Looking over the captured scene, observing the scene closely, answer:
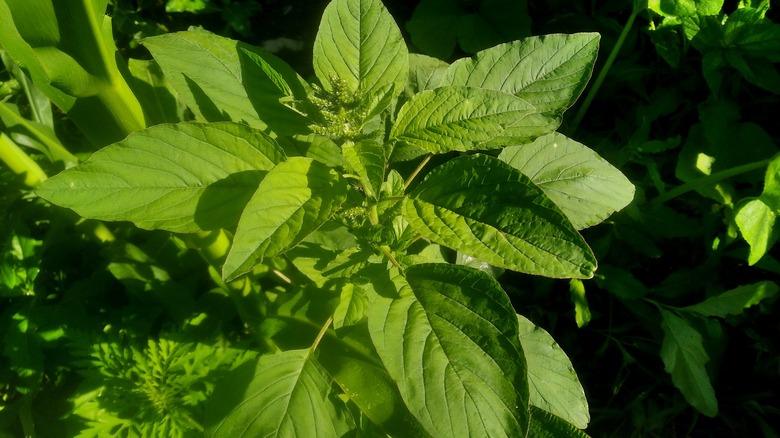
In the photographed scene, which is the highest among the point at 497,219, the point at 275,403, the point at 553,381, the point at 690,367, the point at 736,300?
the point at 497,219

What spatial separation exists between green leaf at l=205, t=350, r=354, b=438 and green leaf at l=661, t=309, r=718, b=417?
103 cm

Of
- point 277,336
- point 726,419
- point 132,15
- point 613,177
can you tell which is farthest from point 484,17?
point 726,419

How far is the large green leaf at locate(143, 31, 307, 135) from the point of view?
1.08m

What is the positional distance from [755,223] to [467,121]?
0.90m

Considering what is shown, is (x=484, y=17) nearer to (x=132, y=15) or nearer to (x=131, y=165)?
(x=132, y=15)

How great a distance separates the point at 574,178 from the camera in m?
1.21

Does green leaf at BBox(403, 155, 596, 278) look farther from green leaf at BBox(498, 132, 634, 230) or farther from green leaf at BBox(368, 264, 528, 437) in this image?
green leaf at BBox(498, 132, 634, 230)

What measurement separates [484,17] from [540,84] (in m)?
1.10

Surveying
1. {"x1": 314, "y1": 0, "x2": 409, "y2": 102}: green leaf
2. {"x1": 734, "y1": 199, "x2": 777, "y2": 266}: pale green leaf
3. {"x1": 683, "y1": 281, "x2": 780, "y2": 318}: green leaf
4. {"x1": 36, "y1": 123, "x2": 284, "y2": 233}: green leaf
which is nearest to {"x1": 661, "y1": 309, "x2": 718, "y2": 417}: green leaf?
{"x1": 683, "y1": 281, "x2": 780, "y2": 318}: green leaf

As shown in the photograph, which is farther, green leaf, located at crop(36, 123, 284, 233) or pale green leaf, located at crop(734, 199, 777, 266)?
pale green leaf, located at crop(734, 199, 777, 266)

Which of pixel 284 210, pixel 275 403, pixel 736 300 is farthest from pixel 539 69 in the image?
pixel 736 300

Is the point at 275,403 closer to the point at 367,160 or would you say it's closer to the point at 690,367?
the point at 367,160

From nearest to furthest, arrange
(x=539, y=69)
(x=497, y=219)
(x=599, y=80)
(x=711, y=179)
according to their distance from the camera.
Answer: (x=497, y=219), (x=539, y=69), (x=711, y=179), (x=599, y=80)

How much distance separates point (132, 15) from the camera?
2059 mm
